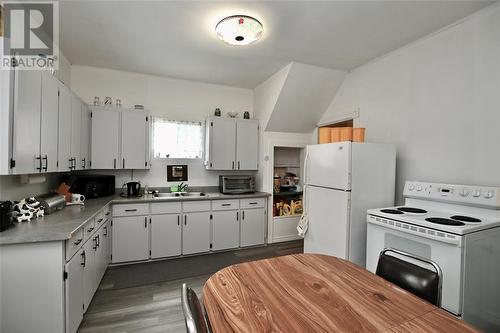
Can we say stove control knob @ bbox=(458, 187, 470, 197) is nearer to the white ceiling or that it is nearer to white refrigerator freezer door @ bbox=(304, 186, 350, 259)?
white refrigerator freezer door @ bbox=(304, 186, 350, 259)

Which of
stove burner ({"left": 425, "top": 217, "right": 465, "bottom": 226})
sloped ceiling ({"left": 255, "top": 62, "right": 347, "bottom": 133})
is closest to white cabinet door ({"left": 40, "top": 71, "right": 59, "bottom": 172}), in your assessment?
sloped ceiling ({"left": 255, "top": 62, "right": 347, "bottom": 133})

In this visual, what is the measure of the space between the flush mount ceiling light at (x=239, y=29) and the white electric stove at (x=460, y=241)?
207 centimetres

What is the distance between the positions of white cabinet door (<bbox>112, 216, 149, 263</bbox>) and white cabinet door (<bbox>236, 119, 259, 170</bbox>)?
172 cm

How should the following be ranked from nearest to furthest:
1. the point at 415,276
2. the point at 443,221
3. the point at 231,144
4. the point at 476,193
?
the point at 415,276 → the point at 443,221 → the point at 476,193 → the point at 231,144

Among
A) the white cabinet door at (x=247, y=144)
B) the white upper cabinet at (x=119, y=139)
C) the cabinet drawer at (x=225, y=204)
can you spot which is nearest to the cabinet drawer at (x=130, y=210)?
the white upper cabinet at (x=119, y=139)

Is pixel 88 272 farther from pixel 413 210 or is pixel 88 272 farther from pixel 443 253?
pixel 413 210

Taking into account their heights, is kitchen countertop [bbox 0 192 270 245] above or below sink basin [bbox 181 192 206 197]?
→ above

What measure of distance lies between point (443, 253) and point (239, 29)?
8.13 feet

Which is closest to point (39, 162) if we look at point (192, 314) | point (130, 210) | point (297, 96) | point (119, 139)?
point (130, 210)

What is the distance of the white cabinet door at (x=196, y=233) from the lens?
3262mm

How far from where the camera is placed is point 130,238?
3000 millimetres

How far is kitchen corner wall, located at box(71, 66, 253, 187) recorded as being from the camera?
3326 mm

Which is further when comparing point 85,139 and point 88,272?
point 85,139

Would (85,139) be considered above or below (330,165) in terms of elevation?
above
